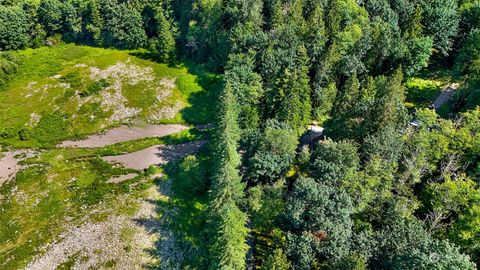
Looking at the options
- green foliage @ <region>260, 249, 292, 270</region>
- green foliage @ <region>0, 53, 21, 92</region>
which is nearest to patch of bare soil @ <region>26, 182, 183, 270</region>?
green foliage @ <region>260, 249, 292, 270</region>

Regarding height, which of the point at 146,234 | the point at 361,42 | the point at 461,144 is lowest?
the point at 146,234

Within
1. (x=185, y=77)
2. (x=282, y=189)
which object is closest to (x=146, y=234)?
(x=282, y=189)

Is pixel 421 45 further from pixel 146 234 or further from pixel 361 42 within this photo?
pixel 146 234

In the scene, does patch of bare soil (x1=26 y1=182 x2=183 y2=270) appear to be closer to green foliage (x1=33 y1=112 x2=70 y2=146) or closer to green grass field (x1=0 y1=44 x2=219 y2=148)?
green foliage (x1=33 y1=112 x2=70 y2=146)

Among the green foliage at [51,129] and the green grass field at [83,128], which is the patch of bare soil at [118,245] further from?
the green foliage at [51,129]

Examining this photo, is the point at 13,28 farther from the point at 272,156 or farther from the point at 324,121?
the point at 324,121
